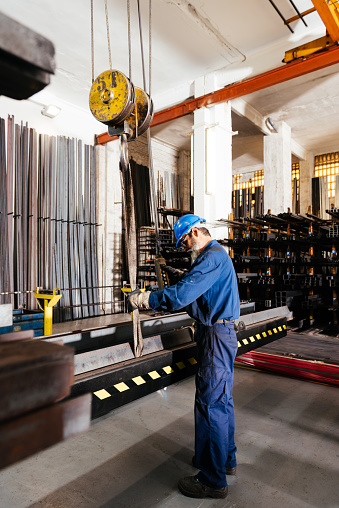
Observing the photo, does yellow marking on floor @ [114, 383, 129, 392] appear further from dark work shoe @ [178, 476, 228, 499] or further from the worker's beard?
the worker's beard

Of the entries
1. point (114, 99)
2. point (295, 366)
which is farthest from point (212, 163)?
point (114, 99)

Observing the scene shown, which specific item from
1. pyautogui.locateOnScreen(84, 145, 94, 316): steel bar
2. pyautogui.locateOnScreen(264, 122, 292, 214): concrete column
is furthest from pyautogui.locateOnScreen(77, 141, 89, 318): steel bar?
pyautogui.locateOnScreen(264, 122, 292, 214): concrete column

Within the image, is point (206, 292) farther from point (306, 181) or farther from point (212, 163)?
point (306, 181)

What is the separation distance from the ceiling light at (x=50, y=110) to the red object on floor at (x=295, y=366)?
7.16 meters

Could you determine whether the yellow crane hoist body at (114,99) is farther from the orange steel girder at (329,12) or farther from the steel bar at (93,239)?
the steel bar at (93,239)

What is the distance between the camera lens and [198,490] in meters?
2.25

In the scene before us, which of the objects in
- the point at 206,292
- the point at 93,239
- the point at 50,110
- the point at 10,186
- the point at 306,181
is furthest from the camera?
the point at 306,181

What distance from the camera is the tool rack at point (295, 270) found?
24.3 feet

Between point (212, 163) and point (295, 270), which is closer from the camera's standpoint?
point (212, 163)

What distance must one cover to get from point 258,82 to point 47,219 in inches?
218

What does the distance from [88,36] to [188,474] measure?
7.82 metres

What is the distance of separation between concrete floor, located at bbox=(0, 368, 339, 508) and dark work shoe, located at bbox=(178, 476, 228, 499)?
0.12 ft

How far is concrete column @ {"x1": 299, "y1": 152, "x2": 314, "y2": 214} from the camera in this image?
12297 mm

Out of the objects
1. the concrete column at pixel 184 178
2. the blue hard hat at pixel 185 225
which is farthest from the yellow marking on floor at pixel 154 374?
the concrete column at pixel 184 178
